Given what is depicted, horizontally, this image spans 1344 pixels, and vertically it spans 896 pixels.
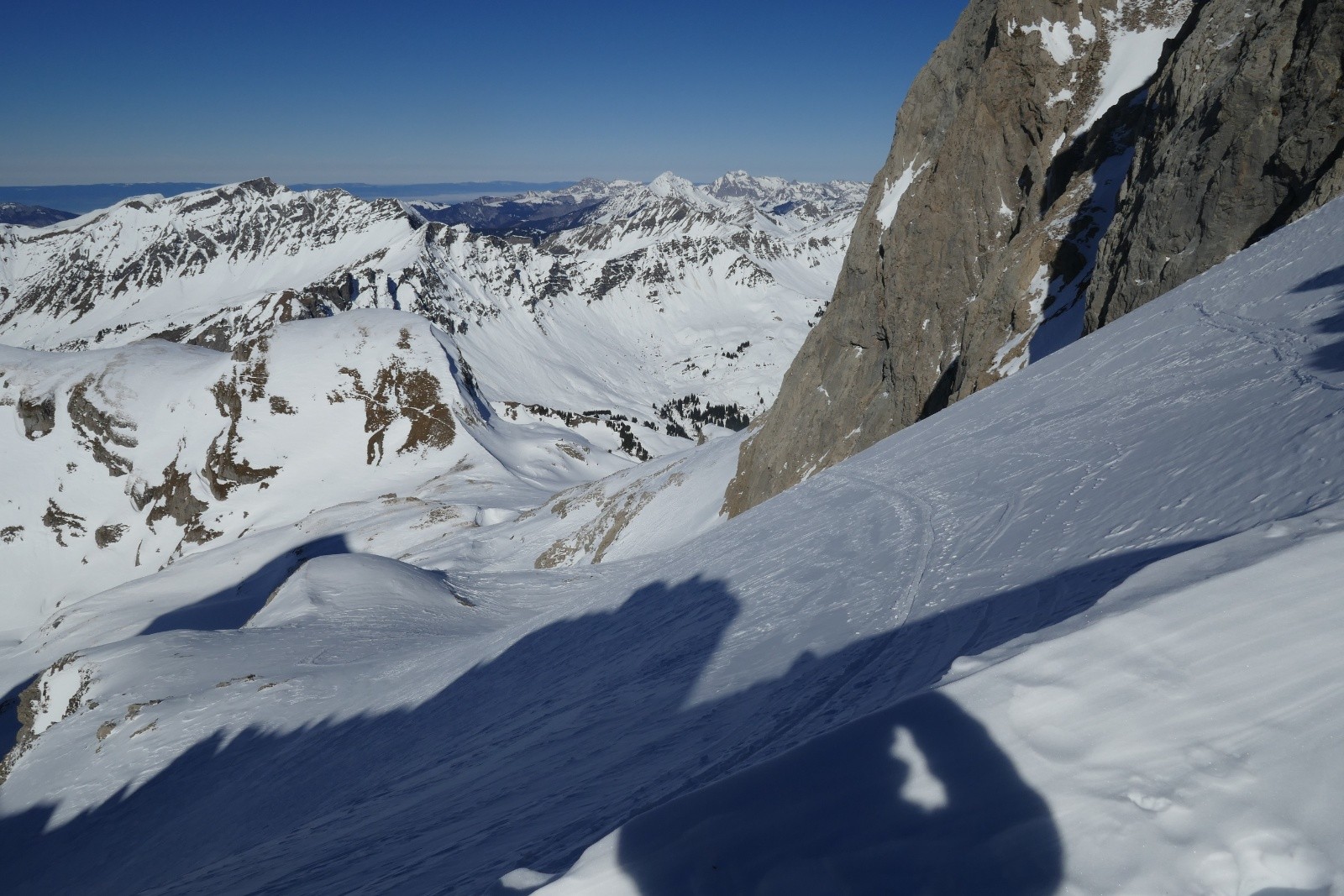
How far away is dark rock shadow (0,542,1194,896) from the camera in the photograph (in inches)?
137

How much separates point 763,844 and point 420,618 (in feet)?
87.1

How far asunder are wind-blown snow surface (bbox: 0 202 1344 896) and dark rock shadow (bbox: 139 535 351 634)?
88.2ft

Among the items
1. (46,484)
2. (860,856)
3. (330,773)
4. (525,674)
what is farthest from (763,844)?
(46,484)

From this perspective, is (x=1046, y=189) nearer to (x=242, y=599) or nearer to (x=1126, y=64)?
(x=1126, y=64)

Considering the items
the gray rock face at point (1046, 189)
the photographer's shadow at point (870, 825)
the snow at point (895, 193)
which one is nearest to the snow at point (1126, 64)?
the gray rock face at point (1046, 189)

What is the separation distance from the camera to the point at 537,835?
7.06 m

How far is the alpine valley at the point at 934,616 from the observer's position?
343 centimetres

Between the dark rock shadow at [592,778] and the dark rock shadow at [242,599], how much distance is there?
105 ft

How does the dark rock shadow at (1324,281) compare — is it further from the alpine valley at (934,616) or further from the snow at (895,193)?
the snow at (895,193)

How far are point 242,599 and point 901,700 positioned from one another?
58.5m

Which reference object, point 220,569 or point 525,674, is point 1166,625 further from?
point 220,569

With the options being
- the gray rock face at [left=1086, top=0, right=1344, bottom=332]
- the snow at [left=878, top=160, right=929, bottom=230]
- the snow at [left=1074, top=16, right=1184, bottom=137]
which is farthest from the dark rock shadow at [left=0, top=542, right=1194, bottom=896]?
the snow at [left=878, top=160, right=929, bottom=230]

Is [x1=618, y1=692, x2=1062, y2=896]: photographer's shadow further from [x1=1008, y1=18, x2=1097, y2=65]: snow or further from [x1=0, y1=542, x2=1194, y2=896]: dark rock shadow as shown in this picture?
[x1=1008, y1=18, x2=1097, y2=65]: snow

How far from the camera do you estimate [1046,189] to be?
3006 cm
